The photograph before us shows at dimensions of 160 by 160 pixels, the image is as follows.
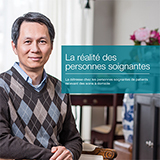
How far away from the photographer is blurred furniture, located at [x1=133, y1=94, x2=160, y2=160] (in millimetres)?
1949

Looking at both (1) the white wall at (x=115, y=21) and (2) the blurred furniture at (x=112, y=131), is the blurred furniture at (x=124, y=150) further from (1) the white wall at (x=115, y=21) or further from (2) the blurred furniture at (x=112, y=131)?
(1) the white wall at (x=115, y=21)

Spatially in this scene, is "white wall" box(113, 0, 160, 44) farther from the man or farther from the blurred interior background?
the man

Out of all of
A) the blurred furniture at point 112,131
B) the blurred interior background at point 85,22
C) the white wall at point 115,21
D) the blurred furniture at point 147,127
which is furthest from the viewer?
the white wall at point 115,21

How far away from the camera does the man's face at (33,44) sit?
1224 mm

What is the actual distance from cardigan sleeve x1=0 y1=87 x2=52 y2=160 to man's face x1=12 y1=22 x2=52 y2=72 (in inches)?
7.5

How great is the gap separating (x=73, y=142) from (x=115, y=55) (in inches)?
105

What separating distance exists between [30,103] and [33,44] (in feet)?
0.87

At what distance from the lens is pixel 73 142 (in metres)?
1.37

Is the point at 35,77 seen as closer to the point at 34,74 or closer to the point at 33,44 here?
the point at 34,74

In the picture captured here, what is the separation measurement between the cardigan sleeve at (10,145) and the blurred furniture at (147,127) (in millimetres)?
1039

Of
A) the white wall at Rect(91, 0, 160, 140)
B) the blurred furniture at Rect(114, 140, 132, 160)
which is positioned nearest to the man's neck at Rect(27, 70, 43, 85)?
the blurred furniture at Rect(114, 140, 132, 160)

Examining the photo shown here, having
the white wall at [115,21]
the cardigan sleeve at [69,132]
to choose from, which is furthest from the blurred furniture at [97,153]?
the white wall at [115,21]

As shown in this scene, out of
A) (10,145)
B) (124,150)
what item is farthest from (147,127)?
(10,145)

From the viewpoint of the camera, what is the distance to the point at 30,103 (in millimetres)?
1236
